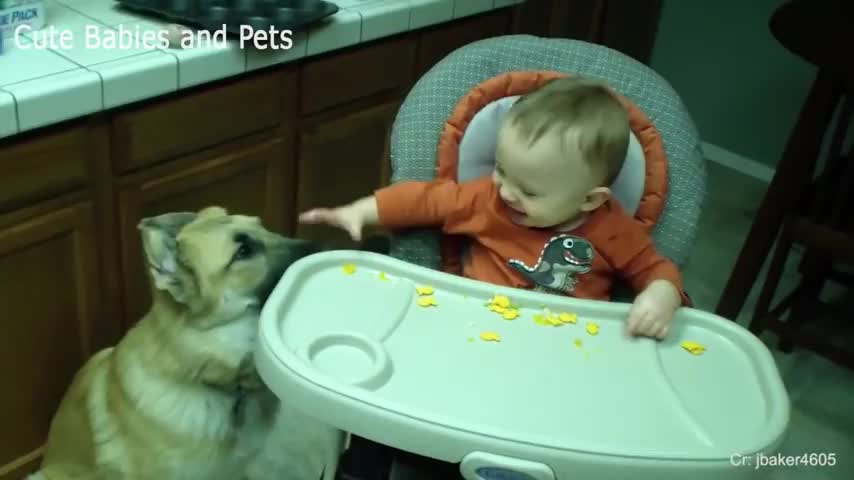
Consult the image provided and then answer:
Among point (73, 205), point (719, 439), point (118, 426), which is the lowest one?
point (118, 426)

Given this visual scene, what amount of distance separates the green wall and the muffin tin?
169 centimetres

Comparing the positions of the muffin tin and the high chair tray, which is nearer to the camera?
the high chair tray

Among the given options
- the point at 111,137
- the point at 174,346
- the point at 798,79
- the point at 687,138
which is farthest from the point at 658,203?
the point at 798,79

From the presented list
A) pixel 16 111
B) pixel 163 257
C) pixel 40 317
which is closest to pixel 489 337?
pixel 163 257

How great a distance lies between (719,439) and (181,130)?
3.47 feet

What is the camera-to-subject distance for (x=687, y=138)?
4.58 ft

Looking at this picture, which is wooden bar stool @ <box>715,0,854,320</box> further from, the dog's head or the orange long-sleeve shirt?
the dog's head

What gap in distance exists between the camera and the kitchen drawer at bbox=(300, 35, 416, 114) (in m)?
1.86

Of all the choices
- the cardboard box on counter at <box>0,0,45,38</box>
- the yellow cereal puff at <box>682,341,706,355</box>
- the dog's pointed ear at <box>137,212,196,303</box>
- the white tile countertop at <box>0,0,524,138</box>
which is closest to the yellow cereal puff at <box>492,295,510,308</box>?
the yellow cereal puff at <box>682,341,706,355</box>

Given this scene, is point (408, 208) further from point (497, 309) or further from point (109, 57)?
point (109, 57)

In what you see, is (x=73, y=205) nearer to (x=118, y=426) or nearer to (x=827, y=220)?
(x=118, y=426)

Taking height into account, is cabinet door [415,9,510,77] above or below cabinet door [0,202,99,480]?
above

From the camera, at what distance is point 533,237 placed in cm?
131

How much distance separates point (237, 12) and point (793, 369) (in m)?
1.53
